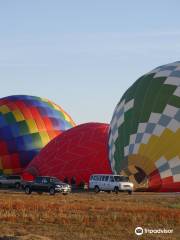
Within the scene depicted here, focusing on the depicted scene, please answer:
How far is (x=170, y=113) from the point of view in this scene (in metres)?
32.2

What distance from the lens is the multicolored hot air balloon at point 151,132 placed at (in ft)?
104

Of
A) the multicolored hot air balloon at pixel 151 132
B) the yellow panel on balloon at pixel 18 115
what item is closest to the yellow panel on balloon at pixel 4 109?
the yellow panel on balloon at pixel 18 115

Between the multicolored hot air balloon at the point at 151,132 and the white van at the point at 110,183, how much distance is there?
571 millimetres

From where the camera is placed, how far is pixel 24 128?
5216cm

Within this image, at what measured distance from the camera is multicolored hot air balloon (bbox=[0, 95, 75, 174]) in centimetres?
5106

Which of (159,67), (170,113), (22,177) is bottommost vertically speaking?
(22,177)

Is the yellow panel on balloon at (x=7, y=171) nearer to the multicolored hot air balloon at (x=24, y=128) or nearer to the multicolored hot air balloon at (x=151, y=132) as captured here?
the multicolored hot air balloon at (x=24, y=128)

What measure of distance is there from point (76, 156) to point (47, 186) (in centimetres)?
610

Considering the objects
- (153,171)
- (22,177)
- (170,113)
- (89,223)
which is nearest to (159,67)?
(170,113)

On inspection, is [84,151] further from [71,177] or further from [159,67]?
[159,67]

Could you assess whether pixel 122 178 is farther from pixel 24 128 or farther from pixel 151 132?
pixel 24 128

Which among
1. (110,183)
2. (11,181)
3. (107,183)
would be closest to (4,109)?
(11,181)

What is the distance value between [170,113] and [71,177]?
12511mm

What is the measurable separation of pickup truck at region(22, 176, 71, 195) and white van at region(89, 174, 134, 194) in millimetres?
2390
